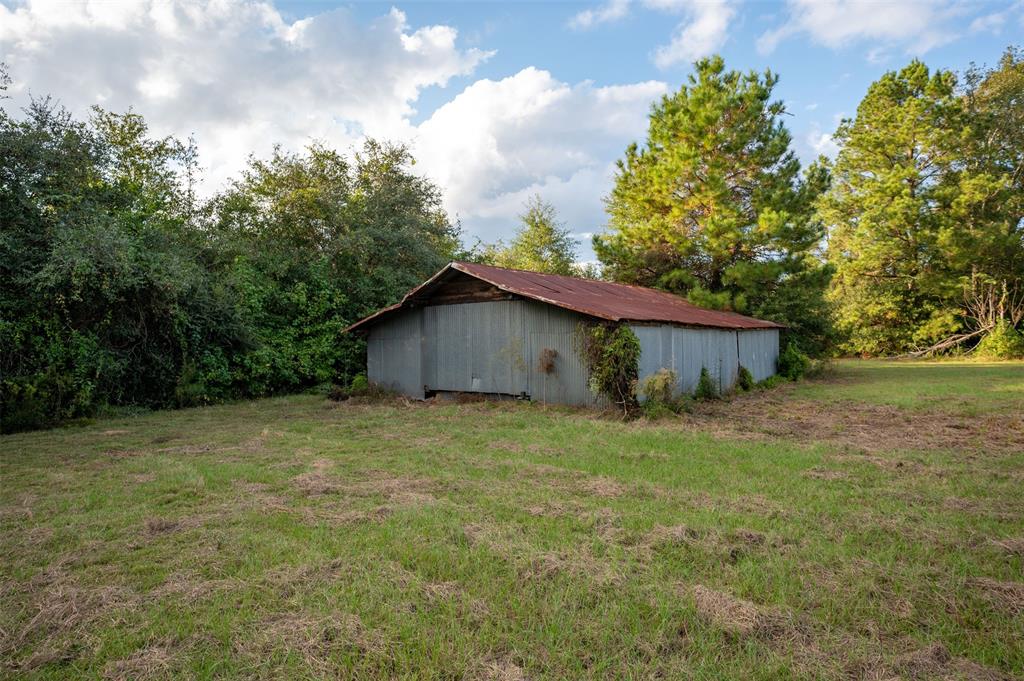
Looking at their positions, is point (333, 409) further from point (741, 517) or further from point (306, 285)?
point (741, 517)

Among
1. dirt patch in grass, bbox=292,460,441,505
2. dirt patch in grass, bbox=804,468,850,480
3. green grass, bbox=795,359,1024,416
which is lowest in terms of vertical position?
dirt patch in grass, bbox=804,468,850,480

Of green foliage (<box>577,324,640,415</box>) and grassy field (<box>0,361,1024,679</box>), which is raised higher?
green foliage (<box>577,324,640,415</box>)

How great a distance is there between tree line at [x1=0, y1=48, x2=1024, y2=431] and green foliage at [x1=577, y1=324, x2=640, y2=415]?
9610 mm

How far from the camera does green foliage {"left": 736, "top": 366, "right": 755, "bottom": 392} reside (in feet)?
56.7

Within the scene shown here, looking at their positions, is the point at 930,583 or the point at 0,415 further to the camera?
the point at 0,415

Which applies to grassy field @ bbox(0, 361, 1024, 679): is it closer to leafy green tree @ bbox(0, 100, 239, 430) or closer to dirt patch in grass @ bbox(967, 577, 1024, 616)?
dirt patch in grass @ bbox(967, 577, 1024, 616)

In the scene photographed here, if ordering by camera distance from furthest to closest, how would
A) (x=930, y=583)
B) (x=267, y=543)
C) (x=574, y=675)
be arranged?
(x=267, y=543) → (x=930, y=583) → (x=574, y=675)

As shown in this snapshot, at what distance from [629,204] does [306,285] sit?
49.7ft

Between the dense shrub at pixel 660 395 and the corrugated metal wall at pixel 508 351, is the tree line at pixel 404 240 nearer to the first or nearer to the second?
the corrugated metal wall at pixel 508 351

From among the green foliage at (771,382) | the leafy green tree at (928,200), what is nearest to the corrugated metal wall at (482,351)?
the green foliage at (771,382)

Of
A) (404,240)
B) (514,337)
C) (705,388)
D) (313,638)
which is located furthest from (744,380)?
(313,638)

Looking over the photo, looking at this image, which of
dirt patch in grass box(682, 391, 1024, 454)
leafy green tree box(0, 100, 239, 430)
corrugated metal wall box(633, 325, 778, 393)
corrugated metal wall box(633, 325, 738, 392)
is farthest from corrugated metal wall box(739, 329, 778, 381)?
leafy green tree box(0, 100, 239, 430)

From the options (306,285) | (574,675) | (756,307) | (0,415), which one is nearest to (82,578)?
(574,675)

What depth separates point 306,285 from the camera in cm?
1862
